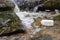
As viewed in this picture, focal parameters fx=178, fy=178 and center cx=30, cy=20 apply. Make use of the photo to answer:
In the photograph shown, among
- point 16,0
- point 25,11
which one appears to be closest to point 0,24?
point 25,11

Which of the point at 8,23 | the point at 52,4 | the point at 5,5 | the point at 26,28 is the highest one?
the point at 5,5

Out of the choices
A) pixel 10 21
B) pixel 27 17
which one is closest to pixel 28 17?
pixel 27 17

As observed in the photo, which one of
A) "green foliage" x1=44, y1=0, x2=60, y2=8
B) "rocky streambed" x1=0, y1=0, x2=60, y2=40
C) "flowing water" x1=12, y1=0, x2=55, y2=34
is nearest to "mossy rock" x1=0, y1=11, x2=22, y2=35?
"rocky streambed" x1=0, y1=0, x2=60, y2=40

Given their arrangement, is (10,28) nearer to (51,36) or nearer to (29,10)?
(51,36)

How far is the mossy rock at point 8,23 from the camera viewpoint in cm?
405

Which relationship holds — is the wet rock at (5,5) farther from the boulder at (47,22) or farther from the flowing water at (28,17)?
the boulder at (47,22)

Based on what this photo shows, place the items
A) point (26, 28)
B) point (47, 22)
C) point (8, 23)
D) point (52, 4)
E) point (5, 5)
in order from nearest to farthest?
point (8, 23), point (26, 28), point (47, 22), point (5, 5), point (52, 4)

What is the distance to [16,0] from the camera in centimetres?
609

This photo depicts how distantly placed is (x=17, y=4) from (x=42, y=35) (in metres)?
2.35

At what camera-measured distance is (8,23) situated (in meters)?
4.24

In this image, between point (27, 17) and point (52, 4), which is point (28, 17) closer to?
point (27, 17)

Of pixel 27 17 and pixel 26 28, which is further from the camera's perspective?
pixel 27 17

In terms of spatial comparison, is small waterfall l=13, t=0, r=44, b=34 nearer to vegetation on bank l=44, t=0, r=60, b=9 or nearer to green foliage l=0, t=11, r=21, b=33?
green foliage l=0, t=11, r=21, b=33

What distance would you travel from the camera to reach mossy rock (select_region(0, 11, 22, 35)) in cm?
405
